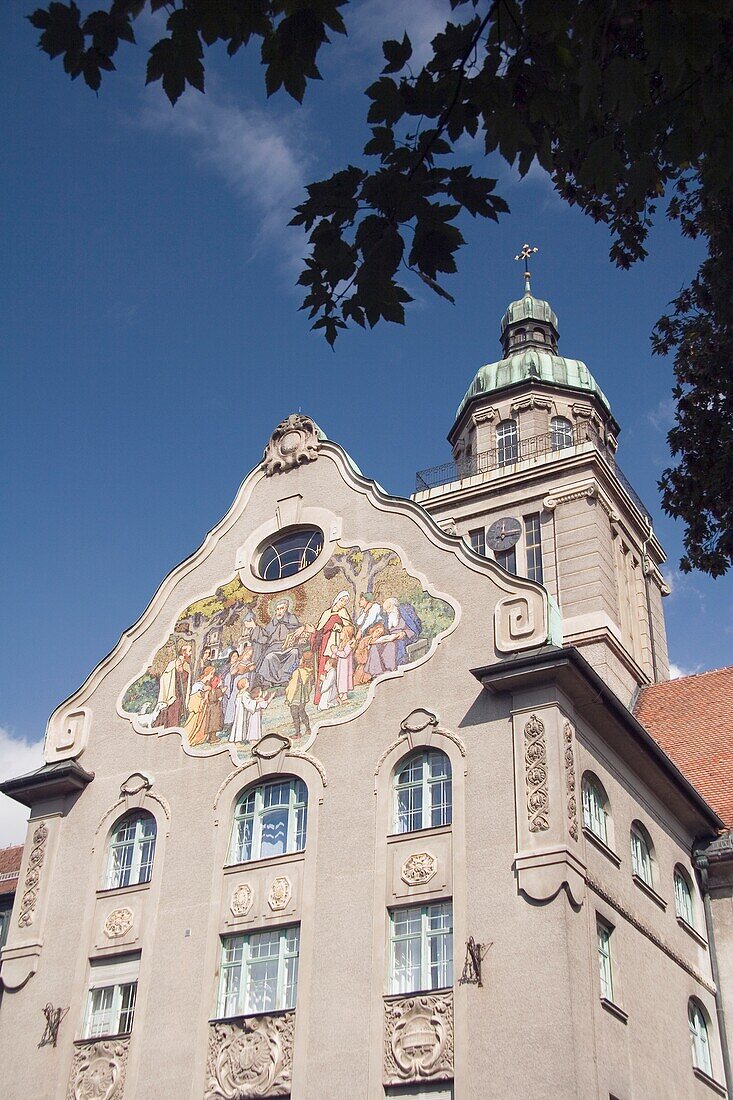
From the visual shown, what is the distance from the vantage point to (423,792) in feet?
66.1

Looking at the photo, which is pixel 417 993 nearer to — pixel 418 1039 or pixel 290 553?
pixel 418 1039

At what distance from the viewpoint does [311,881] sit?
20047 millimetres

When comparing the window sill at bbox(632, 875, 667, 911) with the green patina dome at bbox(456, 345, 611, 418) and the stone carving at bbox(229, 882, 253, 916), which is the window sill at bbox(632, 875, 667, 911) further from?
the green patina dome at bbox(456, 345, 611, 418)

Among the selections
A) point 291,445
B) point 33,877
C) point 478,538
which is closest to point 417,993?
point 33,877

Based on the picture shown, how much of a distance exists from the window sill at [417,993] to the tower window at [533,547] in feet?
60.7

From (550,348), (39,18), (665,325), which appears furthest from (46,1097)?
(550,348)

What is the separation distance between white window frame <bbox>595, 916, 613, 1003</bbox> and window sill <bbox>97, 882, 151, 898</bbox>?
747 cm

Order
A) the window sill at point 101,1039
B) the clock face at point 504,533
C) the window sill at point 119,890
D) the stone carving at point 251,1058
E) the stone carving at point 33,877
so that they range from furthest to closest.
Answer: the clock face at point 504,533, the stone carving at point 33,877, the window sill at point 119,890, the window sill at point 101,1039, the stone carving at point 251,1058

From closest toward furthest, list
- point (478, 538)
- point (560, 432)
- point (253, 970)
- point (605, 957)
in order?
point (605, 957) → point (253, 970) → point (478, 538) → point (560, 432)

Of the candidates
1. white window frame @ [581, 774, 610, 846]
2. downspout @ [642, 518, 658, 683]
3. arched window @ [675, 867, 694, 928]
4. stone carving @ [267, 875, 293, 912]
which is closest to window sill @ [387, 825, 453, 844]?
stone carving @ [267, 875, 293, 912]

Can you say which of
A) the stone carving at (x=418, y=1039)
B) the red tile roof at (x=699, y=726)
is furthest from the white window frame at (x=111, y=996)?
the red tile roof at (x=699, y=726)

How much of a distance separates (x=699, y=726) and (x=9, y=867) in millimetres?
16713

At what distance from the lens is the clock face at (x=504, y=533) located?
121 feet

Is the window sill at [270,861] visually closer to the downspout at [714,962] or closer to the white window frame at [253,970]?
the white window frame at [253,970]
